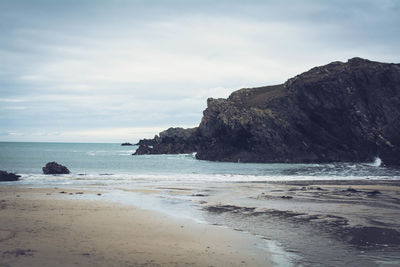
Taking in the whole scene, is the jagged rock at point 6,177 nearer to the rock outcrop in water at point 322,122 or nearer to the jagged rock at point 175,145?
the rock outcrop in water at point 322,122

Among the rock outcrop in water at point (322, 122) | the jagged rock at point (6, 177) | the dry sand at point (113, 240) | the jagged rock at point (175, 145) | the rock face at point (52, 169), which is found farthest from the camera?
the jagged rock at point (175, 145)

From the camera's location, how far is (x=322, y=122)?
81.2 meters

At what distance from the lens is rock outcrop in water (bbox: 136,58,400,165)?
76750 mm

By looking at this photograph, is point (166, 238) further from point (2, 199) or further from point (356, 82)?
point (356, 82)

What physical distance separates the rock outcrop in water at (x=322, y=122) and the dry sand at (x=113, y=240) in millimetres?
62502

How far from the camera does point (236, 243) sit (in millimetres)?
12578

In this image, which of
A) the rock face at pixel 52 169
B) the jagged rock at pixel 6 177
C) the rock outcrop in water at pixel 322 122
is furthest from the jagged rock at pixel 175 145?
the jagged rock at pixel 6 177

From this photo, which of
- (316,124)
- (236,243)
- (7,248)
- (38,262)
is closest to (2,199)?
(7,248)

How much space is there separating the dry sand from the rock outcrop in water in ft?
205

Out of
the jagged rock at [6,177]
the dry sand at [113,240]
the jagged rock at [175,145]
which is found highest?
the jagged rock at [175,145]

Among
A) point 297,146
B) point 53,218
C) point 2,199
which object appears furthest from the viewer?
point 297,146

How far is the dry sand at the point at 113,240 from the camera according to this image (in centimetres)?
1029

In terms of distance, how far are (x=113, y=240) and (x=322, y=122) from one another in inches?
2939

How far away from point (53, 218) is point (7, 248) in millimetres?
5295
